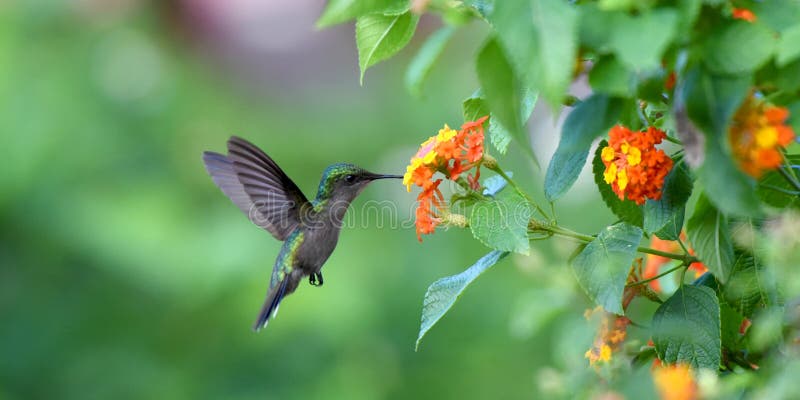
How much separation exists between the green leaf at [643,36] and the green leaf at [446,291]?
49cm

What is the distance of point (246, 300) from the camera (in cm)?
342

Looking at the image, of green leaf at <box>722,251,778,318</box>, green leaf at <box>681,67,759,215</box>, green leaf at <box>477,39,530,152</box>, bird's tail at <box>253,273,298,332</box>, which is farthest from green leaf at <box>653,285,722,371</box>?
bird's tail at <box>253,273,298,332</box>

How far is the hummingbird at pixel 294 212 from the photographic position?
1892 millimetres

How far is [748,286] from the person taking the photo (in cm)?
123

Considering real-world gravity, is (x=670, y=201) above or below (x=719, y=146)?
below

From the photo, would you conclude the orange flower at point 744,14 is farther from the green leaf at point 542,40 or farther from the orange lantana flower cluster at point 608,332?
the orange lantana flower cluster at point 608,332

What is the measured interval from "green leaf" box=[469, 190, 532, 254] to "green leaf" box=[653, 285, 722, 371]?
0.25 metres

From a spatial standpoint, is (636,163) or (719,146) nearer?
(719,146)

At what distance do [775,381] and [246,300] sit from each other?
272cm

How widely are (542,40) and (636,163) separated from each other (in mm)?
358

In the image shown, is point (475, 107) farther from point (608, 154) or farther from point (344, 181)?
point (344, 181)

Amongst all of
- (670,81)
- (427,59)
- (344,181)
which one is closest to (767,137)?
(670,81)

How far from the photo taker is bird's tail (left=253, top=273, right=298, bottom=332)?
191 cm

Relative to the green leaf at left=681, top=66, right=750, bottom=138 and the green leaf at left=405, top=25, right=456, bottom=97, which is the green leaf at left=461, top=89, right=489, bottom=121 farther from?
the green leaf at left=681, top=66, right=750, bottom=138
